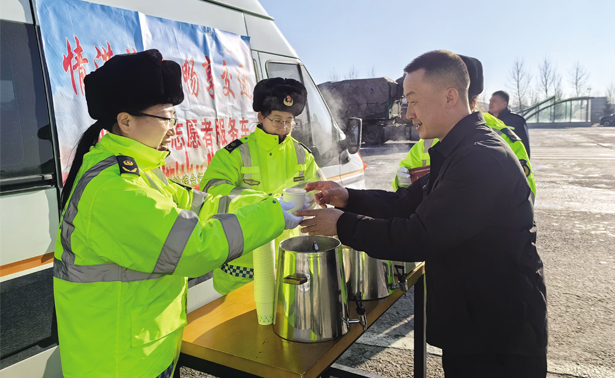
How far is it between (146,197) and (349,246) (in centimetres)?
94

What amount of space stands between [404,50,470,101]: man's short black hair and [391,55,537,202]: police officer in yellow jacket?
41 cm

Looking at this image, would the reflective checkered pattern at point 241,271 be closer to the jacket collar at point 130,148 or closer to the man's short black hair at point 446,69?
the jacket collar at point 130,148

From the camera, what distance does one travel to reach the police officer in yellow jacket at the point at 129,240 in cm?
129

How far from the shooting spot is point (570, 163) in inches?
592

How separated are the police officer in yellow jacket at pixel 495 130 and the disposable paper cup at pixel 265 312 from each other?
1.60 metres

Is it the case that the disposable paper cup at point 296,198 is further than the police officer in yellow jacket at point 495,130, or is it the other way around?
the police officer in yellow jacket at point 495,130

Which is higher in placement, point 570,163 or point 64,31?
point 64,31

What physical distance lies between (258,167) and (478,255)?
1752 millimetres

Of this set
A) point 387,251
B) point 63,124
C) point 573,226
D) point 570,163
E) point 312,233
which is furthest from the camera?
point 570,163

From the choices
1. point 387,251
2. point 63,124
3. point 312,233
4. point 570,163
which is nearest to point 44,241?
point 63,124

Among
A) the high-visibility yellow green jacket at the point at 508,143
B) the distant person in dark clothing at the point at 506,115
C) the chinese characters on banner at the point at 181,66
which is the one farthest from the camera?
the distant person in dark clothing at the point at 506,115

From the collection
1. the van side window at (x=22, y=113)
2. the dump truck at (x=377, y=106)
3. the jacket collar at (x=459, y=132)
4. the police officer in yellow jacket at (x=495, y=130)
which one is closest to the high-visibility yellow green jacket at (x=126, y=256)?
the van side window at (x=22, y=113)

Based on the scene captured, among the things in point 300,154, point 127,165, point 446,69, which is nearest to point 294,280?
point 127,165

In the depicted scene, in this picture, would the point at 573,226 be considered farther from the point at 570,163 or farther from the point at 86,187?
the point at 570,163
